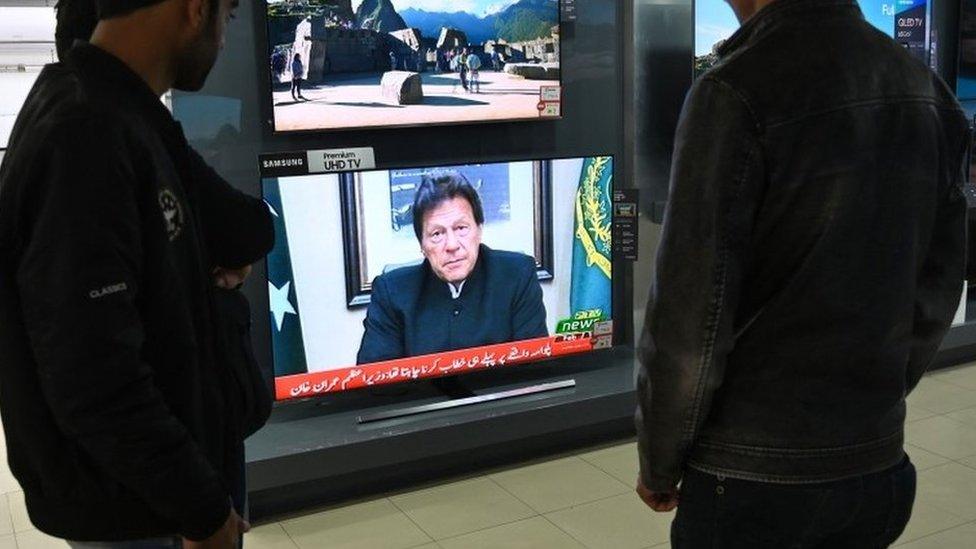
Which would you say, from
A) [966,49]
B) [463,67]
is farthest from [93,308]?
[966,49]

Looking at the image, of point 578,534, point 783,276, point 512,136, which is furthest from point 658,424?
point 512,136

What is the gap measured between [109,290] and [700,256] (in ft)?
2.42

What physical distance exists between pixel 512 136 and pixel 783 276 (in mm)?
2367

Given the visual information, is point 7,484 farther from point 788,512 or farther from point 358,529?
point 788,512

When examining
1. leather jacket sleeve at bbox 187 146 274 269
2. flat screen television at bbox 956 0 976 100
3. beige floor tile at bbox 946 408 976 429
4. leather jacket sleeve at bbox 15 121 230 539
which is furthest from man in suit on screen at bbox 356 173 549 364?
flat screen television at bbox 956 0 976 100

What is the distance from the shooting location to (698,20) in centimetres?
373

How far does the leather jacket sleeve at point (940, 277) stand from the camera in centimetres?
148

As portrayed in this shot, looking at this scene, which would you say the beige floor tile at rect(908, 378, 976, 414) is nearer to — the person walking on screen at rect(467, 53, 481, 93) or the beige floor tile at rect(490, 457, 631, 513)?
the beige floor tile at rect(490, 457, 631, 513)

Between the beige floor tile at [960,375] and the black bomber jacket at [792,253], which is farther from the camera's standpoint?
the beige floor tile at [960,375]

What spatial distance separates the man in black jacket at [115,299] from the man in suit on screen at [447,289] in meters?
1.92

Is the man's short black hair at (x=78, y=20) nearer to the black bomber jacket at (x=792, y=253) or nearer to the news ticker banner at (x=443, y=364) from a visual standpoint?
the black bomber jacket at (x=792, y=253)

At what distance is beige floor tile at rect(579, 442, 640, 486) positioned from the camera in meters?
3.35

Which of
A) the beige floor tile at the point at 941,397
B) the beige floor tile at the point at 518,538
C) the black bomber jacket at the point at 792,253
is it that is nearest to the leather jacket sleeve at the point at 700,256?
the black bomber jacket at the point at 792,253

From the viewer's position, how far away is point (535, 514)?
10.0 feet
